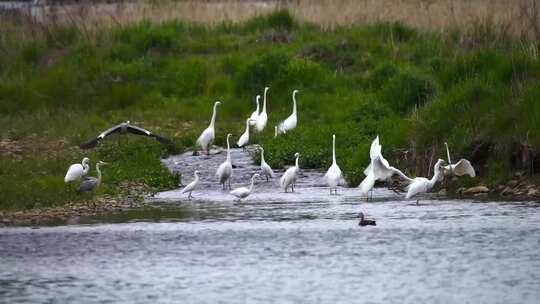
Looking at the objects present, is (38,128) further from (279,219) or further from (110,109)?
(279,219)

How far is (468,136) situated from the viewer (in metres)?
18.5

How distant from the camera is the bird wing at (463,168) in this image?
17.3m

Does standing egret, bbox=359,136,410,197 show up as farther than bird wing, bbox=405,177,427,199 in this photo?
Yes

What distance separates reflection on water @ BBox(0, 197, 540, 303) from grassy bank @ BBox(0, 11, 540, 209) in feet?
5.33

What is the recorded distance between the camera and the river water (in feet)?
41.5

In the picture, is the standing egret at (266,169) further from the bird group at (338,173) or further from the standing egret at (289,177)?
the standing egret at (289,177)

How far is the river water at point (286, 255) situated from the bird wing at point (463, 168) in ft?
1.44

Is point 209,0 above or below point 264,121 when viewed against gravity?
above

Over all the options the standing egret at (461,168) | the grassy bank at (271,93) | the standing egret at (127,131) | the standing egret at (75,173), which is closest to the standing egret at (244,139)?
the grassy bank at (271,93)

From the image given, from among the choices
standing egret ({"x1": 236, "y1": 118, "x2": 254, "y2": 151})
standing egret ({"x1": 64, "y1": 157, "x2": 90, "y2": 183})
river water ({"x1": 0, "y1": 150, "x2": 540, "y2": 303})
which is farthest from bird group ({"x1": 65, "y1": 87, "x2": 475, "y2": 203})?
standing egret ({"x1": 236, "y1": 118, "x2": 254, "y2": 151})

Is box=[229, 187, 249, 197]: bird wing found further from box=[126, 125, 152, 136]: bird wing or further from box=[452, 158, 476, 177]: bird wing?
box=[126, 125, 152, 136]: bird wing

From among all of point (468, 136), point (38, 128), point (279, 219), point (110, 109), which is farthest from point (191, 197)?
point (110, 109)

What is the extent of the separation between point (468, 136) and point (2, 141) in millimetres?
8857

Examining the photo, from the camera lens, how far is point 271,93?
25.9 m
